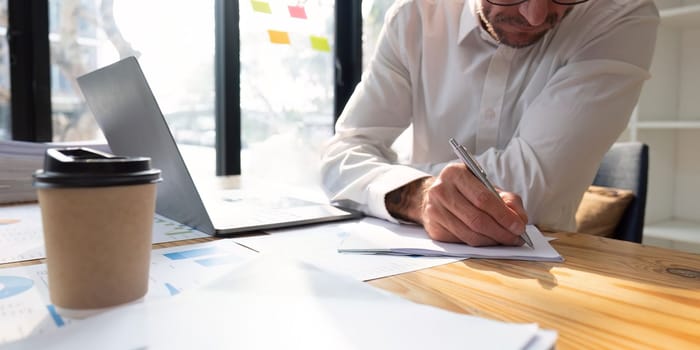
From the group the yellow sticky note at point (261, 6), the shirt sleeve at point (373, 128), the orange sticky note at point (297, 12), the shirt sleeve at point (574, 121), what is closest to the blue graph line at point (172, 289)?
the shirt sleeve at point (373, 128)

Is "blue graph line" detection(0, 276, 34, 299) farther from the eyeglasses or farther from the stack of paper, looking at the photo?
the eyeglasses

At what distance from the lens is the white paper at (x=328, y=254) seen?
58 centimetres

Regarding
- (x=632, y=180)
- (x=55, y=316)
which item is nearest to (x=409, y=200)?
(x=55, y=316)

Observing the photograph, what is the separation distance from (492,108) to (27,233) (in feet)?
3.25

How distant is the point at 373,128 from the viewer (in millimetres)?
1311

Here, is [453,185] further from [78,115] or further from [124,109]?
[78,115]

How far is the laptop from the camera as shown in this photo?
725 millimetres

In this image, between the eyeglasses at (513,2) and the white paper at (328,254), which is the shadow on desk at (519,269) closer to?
the white paper at (328,254)

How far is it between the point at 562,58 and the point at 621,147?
15.7 inches

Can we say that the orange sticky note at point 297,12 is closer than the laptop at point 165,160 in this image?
No

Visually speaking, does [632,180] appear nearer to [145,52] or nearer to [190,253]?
[190,253]

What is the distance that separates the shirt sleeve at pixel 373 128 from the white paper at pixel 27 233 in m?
0.34

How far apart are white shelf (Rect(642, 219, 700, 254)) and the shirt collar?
131 centimetres

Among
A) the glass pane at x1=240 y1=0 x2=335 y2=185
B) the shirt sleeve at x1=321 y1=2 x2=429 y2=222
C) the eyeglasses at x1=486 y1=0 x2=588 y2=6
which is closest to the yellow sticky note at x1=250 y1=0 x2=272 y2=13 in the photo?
the glass pane at x1=240 y1=0 x2=335 y2=185
